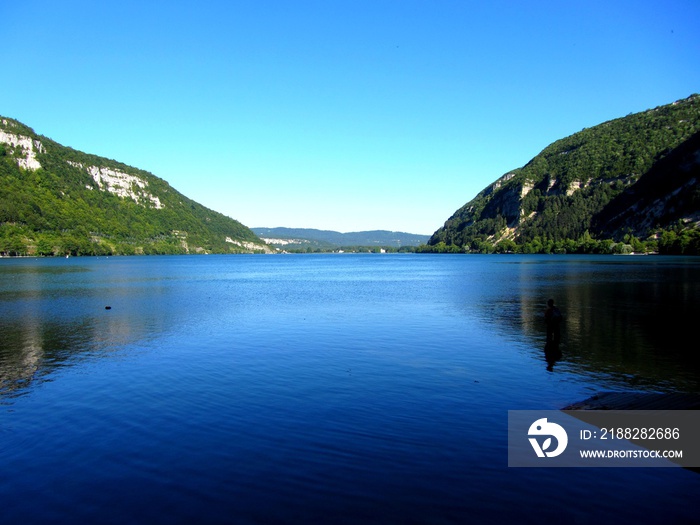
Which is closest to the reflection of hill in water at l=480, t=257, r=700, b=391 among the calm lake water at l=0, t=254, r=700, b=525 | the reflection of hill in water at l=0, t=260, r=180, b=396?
the calm lake water at l=0, t=254, r=700, b=525

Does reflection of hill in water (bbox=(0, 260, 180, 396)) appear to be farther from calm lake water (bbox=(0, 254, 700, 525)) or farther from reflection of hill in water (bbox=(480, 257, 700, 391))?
reflection of hill in water (bbox=(480, 257, 700, 391))

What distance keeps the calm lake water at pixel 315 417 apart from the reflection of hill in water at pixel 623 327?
24 cm

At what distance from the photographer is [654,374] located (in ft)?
68.5

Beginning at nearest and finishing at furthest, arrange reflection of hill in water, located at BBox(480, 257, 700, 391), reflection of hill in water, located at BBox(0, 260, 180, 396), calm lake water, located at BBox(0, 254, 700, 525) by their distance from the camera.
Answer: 1. calm lake water, located at BBox(0, 254, 700, 525)
2. reflection of hill in water, located at BBox(480, 257, 700, 391)
3. reflection of hill in water, located at BBox(0, 260, 180, 396)

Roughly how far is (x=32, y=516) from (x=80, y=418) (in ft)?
21.4

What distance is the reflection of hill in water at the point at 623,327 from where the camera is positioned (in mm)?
21562

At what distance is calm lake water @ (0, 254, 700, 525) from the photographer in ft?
33.5

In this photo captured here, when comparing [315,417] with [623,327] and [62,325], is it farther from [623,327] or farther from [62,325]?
[62,325]

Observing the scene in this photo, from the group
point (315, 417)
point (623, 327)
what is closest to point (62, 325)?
point (315, 417)

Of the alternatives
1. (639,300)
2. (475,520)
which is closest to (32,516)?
(475,520)

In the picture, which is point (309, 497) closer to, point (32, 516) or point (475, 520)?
point (475, 520)

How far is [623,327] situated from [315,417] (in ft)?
88.0

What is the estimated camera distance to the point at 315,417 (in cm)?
1554

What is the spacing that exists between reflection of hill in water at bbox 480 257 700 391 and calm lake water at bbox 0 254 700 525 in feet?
0.78
